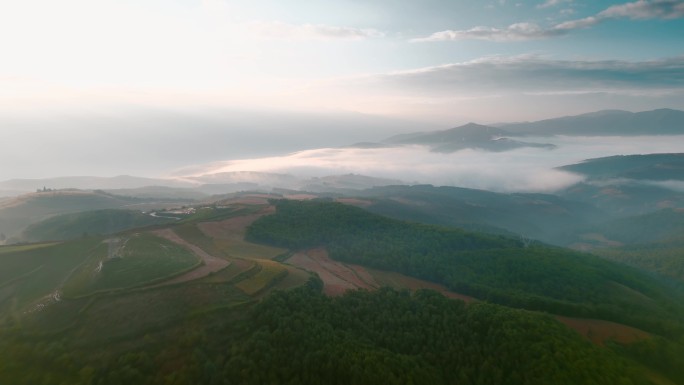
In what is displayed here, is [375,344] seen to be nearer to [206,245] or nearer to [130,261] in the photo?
[130,261]

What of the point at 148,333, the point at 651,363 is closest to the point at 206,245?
the point at 148,333

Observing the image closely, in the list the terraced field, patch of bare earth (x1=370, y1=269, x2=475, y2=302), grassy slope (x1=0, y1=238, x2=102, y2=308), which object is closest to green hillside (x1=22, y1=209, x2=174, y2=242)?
grassy slope (x1=0, y1=238, x2=102, y2=308)

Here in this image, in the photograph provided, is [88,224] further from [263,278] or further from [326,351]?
[326,351]

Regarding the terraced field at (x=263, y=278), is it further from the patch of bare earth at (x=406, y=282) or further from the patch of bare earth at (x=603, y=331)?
the patch of bare earth at (x=603, y=331)

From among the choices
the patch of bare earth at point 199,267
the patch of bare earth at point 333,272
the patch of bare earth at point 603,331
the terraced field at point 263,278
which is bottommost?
the patch of bare earth at point 603,331

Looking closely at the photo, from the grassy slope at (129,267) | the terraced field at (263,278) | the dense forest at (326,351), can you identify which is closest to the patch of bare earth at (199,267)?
the grassy slope at (129,267)

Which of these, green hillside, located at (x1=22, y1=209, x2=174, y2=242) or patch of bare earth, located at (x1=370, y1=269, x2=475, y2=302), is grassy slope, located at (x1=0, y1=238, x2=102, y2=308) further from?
patch of bare earth, located at (x1=370, y1=269, x2=475, y2=302)
